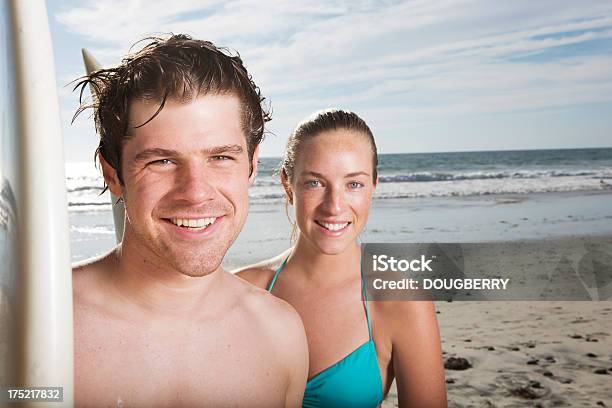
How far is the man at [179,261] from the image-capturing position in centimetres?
85

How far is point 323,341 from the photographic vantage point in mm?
1065

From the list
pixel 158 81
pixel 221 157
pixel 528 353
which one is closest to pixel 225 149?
pixel 221 157

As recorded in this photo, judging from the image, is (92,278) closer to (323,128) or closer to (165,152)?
(165,152)

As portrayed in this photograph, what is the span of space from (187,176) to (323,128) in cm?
22

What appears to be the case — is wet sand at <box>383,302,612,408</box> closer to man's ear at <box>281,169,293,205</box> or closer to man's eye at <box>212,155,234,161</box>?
man's ear at <box>281,169,293,205</box>

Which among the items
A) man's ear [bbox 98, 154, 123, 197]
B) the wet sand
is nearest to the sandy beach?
the wet sand

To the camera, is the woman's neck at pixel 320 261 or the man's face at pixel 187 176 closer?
the man's face at pixel 187 176

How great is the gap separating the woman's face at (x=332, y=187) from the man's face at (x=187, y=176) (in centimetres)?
12

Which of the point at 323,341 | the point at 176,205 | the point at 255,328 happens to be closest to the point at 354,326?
the point at 323,341

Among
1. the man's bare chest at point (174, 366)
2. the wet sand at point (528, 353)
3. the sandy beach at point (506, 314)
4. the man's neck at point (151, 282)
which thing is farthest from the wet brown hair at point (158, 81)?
the wet sand at point (528, 353)

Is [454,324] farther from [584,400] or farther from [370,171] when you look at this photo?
[370,171]

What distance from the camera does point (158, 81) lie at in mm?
841

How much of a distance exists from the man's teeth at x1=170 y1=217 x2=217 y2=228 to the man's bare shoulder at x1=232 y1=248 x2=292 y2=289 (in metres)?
0.20

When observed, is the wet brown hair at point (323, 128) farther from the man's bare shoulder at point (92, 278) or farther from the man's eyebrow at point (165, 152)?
the man's bare shoulder at point (92, 278)
